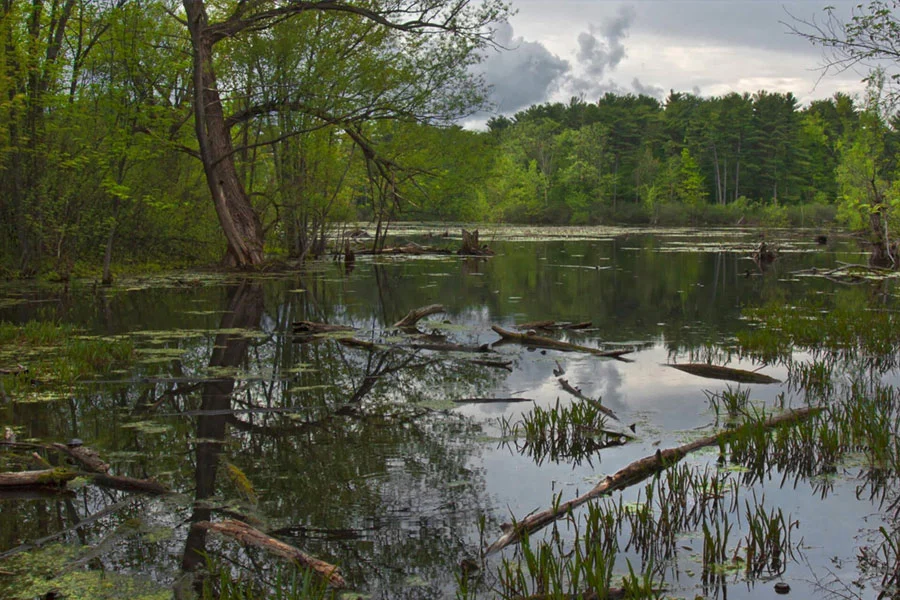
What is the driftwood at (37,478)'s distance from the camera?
5.54 meters

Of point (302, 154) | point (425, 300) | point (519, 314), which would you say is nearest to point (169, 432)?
point (519, 314)

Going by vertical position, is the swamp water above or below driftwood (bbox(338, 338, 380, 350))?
below

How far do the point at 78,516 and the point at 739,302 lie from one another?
55.5 ft

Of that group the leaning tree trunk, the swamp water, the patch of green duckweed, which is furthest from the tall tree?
the patch of green duckweed

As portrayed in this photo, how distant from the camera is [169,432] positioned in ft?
24.0

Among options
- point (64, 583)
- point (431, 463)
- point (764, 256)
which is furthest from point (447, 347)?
point (764, 256)

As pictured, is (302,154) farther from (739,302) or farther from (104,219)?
(739,302)

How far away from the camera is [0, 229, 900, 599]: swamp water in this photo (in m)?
4.50

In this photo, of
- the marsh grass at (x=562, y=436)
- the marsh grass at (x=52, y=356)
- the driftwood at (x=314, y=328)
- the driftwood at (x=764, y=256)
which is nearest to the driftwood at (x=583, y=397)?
the marsh grass at (x=562, y=436)

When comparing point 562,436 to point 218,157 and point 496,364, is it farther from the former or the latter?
point 218,157

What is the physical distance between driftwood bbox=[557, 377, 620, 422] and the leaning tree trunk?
15595mm

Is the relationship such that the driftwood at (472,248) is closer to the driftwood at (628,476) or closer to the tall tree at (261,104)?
the tall tree at (261,104)

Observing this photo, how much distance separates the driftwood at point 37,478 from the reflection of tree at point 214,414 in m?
1.02

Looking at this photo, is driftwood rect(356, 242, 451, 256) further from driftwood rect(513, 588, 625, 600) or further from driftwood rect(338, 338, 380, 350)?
driftwood rect(513, 588, 625, 600)
